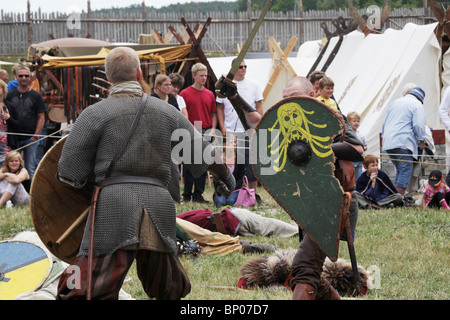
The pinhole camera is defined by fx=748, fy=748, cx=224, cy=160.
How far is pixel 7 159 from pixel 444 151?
5.80 metres

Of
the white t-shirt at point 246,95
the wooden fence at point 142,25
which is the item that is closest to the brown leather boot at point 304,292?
the white t-shirt at point 246,95

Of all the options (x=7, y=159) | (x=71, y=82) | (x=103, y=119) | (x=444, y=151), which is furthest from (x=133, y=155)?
(x=71, y=82)

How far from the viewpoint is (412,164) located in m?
9.32

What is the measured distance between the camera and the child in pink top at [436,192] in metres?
8.65

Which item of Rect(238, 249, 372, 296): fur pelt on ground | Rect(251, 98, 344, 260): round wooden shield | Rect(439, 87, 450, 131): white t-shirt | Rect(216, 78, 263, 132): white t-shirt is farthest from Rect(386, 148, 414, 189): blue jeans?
Rect(251, 98, 344, 260): round wooden shield

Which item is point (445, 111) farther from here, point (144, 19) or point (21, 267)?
point (144, 19)

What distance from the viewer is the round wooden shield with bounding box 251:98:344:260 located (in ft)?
13.6

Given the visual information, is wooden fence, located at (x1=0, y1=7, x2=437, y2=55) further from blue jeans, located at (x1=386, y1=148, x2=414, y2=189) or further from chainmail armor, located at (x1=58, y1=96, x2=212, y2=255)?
chainmail armor, located at (x1=58, y1=96, x2=212, y2=255)

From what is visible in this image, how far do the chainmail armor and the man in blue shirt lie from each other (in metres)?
5.83

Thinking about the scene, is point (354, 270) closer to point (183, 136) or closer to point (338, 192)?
point (338, 192)

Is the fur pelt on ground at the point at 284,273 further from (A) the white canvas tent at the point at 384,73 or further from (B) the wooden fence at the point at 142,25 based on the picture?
(B) the wooden fence at the point at 142,25

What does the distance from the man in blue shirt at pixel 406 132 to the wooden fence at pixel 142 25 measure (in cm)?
1296

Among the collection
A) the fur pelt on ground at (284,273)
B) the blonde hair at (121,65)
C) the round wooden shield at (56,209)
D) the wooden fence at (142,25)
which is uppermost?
the wooden fence at (142,25)
